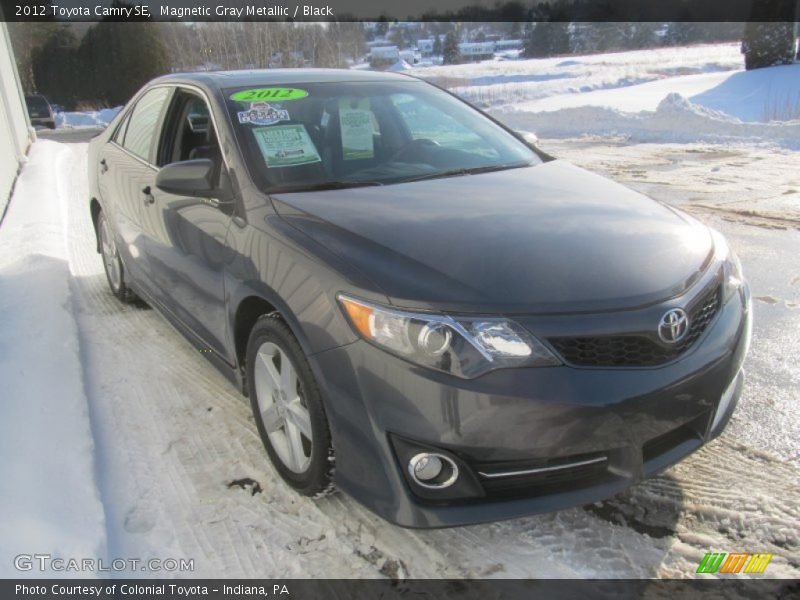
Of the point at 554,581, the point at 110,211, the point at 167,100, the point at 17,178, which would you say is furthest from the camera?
the point at 17,178

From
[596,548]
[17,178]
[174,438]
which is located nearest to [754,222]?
[596,548]

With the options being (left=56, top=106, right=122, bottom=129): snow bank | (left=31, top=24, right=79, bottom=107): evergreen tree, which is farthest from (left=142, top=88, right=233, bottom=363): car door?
(left=31, top=24, right=79, bottom=107): evergreen tree

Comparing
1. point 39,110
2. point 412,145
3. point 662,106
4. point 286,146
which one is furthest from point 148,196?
point 39,110

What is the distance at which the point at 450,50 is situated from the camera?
5338 cm

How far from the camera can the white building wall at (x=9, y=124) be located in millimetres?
9184

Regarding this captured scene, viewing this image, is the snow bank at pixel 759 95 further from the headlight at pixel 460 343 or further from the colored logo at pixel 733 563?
the headlight at pixel 460 343

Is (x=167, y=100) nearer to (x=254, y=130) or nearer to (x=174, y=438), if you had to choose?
(x=254, y=130)

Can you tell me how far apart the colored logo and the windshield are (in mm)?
1837

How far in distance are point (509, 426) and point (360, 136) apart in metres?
1.84

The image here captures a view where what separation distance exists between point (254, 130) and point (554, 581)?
84.2 inches

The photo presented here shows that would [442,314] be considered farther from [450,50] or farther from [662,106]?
[450,50]

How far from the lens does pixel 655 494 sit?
239cm

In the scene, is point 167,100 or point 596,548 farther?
point 167,100

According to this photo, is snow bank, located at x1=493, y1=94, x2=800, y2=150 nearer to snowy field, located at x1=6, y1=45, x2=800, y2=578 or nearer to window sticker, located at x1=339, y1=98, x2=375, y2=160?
snowy field, located at x1=6, y1=45, x2=800, y2=578
